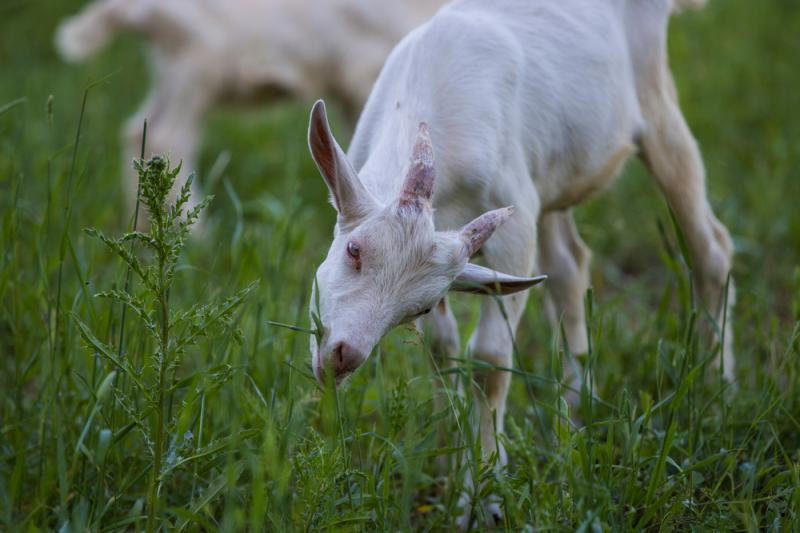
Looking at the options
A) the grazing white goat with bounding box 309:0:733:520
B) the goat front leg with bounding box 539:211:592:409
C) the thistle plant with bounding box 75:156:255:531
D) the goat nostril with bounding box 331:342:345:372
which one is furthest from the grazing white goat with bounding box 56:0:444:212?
the goat nostril with bounding box 331:342:345:372

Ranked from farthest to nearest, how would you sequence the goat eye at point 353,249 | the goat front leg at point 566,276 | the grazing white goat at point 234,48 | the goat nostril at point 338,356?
the grazing white goat at point 234,48
the goat front leg at point 566,276
the goat eye at point 353,249
the goat nostril at point 338,356

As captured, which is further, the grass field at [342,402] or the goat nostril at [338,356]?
the grass field at [342,402]

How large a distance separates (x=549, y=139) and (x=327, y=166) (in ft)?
3.40

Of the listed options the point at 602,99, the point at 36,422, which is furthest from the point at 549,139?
the point at 36,422

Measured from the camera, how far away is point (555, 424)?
8.93ft

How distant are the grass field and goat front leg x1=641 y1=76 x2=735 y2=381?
0.16 meters

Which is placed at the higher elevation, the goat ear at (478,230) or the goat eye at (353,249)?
the goat eye at (353,249)

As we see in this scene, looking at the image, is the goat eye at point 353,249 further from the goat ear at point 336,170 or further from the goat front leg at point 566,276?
the goat front leg at point 566,276

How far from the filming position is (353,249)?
2344mm

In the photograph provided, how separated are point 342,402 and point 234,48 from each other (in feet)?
12.2

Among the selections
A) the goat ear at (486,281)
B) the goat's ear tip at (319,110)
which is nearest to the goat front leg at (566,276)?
the goat ear at (486,281)

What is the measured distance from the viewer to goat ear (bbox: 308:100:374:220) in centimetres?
238

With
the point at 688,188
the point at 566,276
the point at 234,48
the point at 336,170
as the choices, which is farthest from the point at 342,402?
the point at 234,48

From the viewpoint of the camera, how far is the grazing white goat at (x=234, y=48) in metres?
6.13
